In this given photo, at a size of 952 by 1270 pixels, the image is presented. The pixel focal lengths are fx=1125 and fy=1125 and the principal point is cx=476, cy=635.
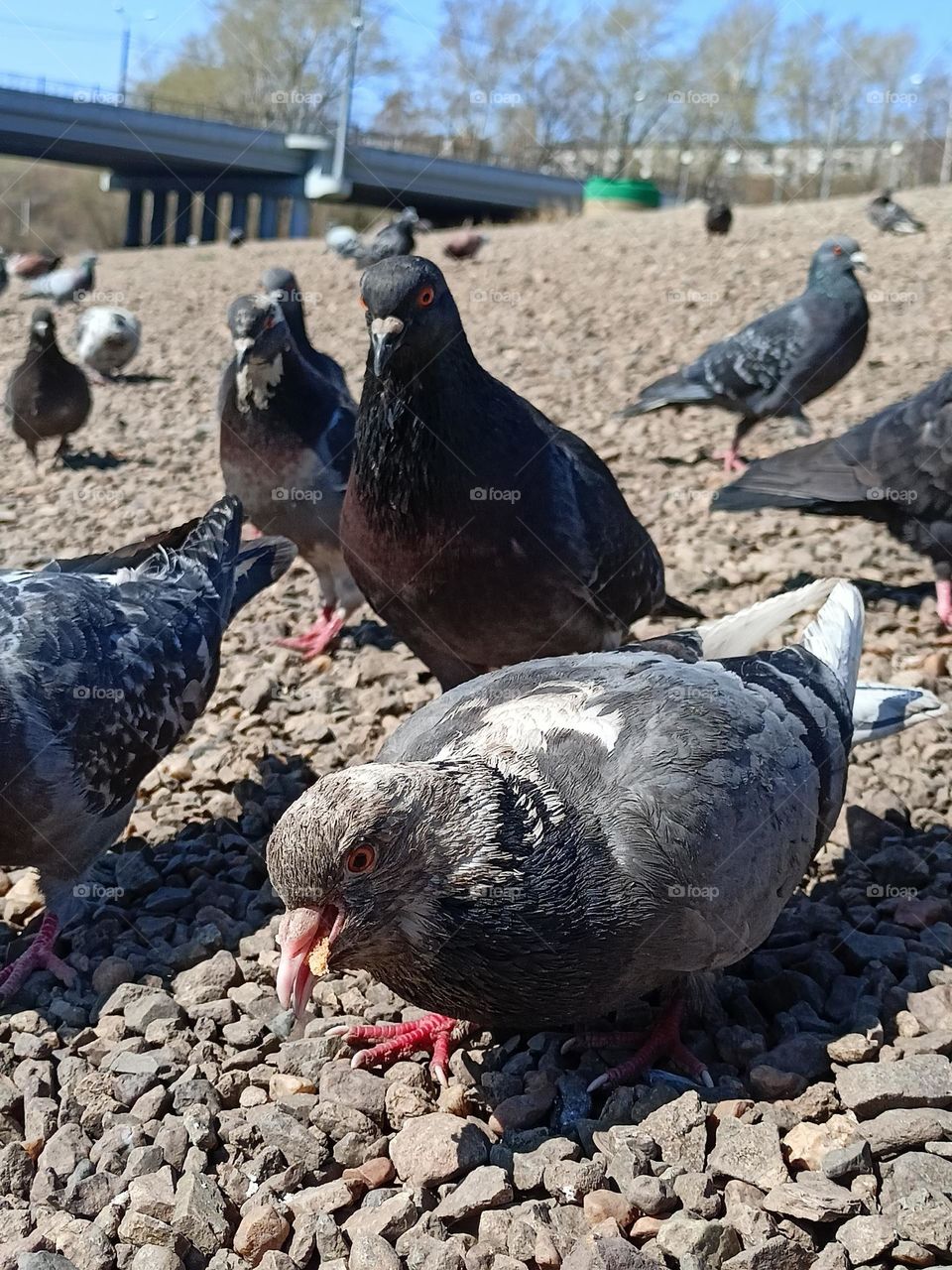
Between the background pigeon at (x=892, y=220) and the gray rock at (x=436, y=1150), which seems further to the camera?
the background pigeon at (x=892, y=220)

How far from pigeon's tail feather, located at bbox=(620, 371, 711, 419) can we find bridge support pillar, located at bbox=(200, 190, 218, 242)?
41185mm

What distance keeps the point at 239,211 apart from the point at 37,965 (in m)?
49.0

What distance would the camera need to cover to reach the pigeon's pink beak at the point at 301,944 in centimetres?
232

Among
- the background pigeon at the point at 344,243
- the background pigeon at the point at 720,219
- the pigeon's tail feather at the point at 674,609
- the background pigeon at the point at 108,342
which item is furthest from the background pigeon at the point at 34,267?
the pigeon's tail feather at the point at 674,609

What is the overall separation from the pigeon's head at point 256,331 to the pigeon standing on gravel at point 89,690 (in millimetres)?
1800

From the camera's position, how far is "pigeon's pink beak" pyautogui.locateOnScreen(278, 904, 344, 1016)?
7.61ft

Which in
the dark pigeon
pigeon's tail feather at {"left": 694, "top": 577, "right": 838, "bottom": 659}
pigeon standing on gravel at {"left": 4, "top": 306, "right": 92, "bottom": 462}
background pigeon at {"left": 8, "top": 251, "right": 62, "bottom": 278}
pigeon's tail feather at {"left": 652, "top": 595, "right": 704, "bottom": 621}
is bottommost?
pigeon's tail feather at {"left": 652, "top": 595, "right": 704, "bottom": 621}

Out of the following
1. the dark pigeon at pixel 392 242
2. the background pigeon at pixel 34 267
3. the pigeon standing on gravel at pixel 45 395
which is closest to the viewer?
the pigeon standing on gravel at pixel 45 395

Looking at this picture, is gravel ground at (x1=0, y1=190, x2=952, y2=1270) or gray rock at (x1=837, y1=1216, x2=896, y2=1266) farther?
gravel ground at (x1=0, y1=190, x2=952, y2=1270)

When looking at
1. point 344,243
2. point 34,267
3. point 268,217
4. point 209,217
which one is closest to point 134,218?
point 209,217

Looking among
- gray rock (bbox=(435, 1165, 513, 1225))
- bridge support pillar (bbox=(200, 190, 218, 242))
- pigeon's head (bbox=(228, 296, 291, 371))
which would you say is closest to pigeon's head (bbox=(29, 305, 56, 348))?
pigeon's head (bbox=(228, 296, 291, 371))

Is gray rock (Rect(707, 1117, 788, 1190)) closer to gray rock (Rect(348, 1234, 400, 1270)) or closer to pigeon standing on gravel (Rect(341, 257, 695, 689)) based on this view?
gray rock (Rect(348, 1234, 400, 1270))

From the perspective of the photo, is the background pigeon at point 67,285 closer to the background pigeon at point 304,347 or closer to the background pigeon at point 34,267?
the background pigeon at point 34,267

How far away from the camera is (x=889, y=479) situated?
6.23 metres
